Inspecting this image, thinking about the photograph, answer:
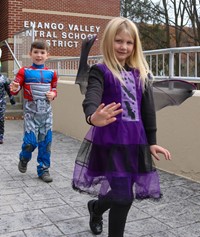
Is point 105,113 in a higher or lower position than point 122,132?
higher

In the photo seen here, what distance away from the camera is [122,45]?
254cm

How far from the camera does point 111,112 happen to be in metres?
2.02

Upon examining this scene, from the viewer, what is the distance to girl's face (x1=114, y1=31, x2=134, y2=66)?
8.32 feet

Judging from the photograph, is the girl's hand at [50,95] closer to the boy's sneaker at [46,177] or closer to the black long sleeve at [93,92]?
the boy's sneaker at [46,177]

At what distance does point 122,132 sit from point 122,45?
0.57 metres

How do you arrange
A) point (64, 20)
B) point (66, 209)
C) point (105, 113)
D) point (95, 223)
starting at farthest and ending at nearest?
point (64, 20) < point (66, 209) < point (95, 223) < point (105, 113)

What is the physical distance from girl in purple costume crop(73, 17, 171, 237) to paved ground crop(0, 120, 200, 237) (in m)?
0.72

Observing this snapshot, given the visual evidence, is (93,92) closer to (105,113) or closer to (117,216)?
(105,113)

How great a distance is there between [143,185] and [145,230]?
0.80 m

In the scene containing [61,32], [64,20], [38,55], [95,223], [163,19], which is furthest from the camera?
[163,19]

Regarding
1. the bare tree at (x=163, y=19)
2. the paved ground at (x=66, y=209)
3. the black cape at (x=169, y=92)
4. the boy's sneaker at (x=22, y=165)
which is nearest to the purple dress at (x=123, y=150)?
the black cape at (x=169, y=92)

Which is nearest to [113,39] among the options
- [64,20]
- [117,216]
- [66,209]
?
[117,216]

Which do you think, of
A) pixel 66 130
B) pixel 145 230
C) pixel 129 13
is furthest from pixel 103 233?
pixel 129 13

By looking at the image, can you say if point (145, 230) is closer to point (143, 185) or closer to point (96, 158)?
point (143, 185)
